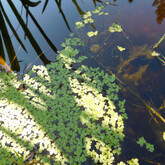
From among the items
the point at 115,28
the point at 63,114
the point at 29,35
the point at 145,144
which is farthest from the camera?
the point at 29,35

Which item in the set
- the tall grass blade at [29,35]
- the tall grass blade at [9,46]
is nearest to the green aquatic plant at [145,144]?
the tall grass blade at [29,35]

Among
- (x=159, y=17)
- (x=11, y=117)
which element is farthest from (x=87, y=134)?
(x=159, y=17)

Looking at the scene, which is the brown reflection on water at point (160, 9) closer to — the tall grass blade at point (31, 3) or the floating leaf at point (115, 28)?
the floating leaf at point (115, 28)

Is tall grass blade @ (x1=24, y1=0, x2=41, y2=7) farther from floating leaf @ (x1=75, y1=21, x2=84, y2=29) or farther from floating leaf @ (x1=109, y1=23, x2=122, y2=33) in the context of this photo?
floating leaf @ (x1=109, y1=23, x2=122, y2=33)

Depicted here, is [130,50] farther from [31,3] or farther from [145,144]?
[31,3]

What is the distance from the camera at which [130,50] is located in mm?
2152

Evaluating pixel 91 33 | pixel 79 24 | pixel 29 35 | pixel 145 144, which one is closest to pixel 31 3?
pixel 29 35

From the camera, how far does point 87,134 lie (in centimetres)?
159

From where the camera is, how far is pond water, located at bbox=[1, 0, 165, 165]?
1516mm

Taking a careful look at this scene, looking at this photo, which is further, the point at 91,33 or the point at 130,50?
the point at 91,33

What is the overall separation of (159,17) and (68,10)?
5.04 ft

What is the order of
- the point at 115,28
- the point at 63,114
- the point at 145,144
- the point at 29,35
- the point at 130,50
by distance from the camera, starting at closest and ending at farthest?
the point at 145,144
the point at 63,114
the point at 130,50
the point at 115,28
the point at 29,35

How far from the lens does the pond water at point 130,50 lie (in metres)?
1.52

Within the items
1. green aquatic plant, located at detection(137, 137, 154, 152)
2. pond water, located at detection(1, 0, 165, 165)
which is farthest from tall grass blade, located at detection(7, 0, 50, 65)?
green aquatic plant, located at detection(137, 137, 154, 152)
